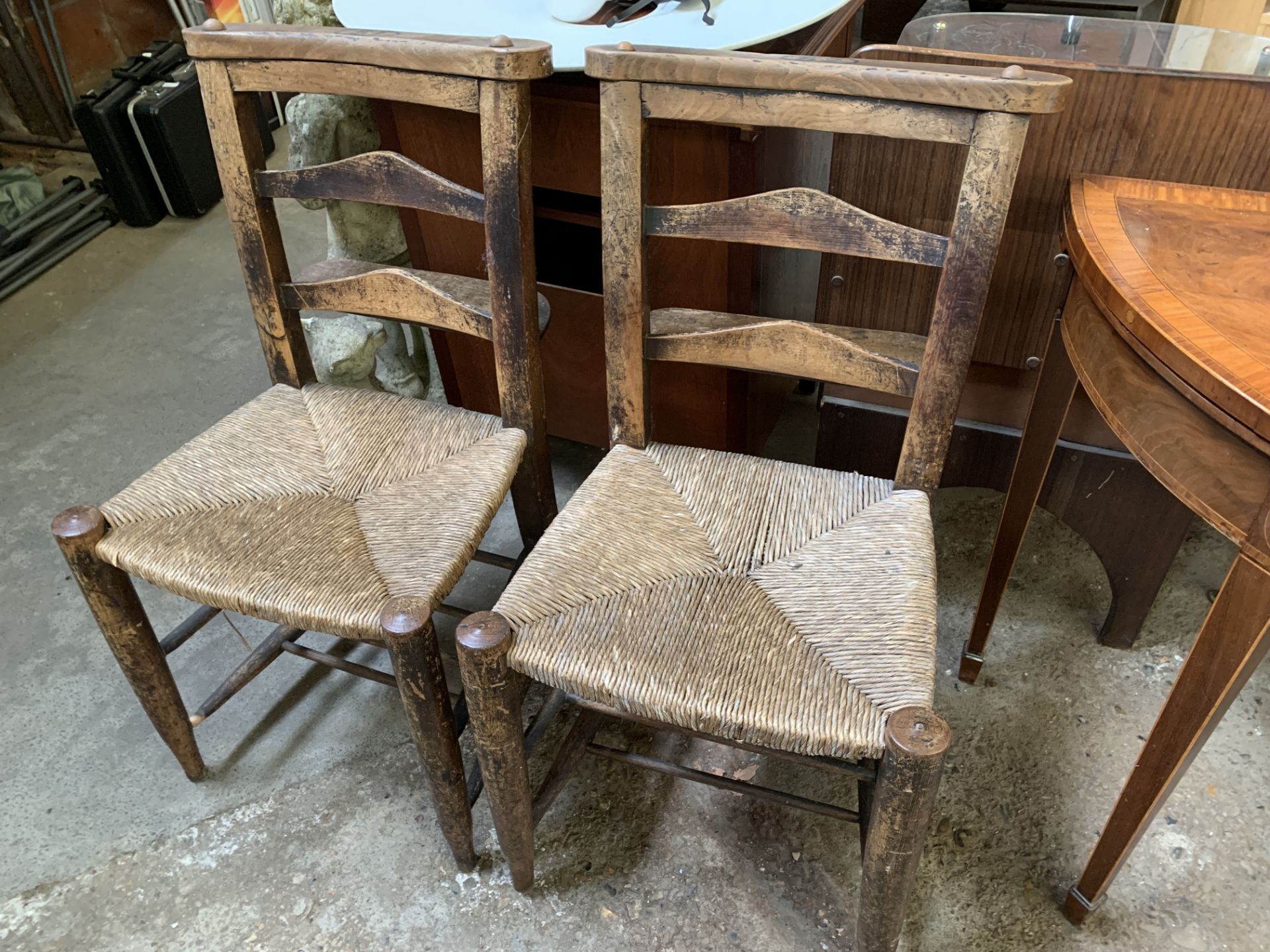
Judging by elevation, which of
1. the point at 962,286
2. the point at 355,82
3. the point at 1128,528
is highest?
the point at 355,82

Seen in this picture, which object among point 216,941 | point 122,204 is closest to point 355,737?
point 216,941

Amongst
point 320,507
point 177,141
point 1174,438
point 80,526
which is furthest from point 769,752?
point 177,141

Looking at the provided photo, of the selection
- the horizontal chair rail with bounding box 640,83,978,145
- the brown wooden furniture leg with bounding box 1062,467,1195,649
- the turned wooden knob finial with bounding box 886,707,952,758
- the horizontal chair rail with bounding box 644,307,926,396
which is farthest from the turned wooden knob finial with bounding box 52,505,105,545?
the brown wooden furniture leg with bounding box 1062,467,1195,649

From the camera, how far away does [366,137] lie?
1.66 meters

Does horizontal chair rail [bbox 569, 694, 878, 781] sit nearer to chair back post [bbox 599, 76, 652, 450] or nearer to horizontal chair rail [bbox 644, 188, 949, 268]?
chair back post [bbox 599, 76, 652, 450]

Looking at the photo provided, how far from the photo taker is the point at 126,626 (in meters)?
1.16

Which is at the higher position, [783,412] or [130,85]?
[130,85]

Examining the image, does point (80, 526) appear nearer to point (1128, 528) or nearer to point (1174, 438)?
point (1174, 438)

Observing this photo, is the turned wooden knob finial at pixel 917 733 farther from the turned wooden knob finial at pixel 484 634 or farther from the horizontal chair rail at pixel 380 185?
the horizontal chair rail at pixel 380 185

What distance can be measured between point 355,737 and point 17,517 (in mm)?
987

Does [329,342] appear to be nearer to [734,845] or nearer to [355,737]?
[355,737]

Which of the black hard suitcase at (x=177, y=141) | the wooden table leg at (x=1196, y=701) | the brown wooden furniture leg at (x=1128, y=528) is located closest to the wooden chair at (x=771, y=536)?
the wooden table leg at (x=1196, y=701)

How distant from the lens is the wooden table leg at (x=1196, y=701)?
772 millimetres

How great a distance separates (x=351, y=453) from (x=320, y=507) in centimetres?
11
